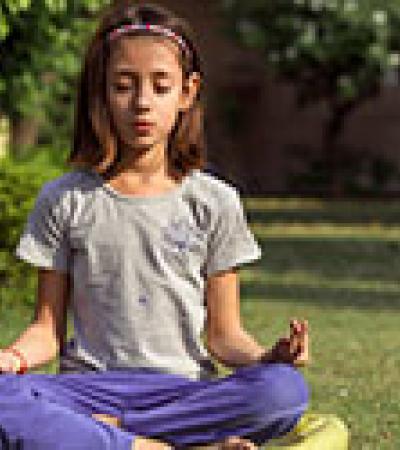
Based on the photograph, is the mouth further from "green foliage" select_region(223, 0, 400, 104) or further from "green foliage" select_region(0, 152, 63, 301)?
"green foliage" select_region(223, 0, 400, 104)

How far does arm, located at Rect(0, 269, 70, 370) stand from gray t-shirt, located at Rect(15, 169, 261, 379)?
0.12ft

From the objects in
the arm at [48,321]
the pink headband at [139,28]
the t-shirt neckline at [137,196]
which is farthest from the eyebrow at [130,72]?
the arm at [48,321]

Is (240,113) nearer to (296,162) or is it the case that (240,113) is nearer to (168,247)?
(296,162)

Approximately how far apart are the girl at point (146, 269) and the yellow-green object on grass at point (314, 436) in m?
0.04

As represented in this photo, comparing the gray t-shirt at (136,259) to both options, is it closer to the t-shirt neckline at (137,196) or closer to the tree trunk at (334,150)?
the t-shirt neckline at (137,196)

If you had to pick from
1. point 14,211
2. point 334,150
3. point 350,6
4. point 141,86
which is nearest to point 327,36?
point 350,6

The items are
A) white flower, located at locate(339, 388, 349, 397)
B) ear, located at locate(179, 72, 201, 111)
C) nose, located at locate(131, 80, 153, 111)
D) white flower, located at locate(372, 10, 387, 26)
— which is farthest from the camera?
white flower, located at locate(372, 10, 387, 26)

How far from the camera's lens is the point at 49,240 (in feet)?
15.5

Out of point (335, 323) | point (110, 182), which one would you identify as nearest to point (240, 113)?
point (335, 323)

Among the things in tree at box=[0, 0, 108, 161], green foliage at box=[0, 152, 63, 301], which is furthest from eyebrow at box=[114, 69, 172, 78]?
green foliage at box=[0, 152, 63, 301]

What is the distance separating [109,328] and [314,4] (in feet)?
63.2

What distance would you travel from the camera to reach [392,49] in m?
24.7

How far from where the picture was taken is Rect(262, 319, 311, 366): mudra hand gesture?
427cm

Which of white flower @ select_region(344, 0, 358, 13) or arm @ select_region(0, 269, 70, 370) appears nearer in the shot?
arm @ select_region(0, 269, 70, 370)
